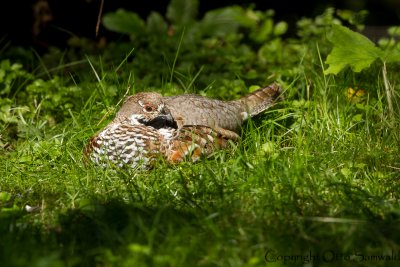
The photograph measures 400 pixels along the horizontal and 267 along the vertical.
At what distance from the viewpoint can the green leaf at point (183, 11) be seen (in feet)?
23.3

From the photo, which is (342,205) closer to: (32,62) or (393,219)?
(393,219)

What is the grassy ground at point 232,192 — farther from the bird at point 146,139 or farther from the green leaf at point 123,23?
the green leaf at point 123,23

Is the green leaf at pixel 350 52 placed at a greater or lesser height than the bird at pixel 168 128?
greater

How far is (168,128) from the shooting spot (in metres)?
4.85

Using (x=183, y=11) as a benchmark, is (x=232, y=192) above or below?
above

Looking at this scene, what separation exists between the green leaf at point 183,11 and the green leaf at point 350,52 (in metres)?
2.43

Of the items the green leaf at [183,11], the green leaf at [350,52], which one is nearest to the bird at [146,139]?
the green leaf at [350,52]

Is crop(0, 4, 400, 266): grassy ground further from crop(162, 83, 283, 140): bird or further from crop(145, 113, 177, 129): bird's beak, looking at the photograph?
crop(145, 113, 177, 129): bird's beak

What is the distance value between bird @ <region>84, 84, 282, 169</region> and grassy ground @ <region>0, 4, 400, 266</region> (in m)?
0.11

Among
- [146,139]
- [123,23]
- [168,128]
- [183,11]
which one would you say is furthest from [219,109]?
[183,11]

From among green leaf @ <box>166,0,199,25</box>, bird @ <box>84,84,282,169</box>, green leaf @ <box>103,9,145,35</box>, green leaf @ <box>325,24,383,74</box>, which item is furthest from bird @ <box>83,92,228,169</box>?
green leaf @ <box>166,0,199,25</box>

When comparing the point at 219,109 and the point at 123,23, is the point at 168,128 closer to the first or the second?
the point at 219,109

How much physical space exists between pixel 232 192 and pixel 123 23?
11.3 ft

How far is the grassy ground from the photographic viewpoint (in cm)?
327
